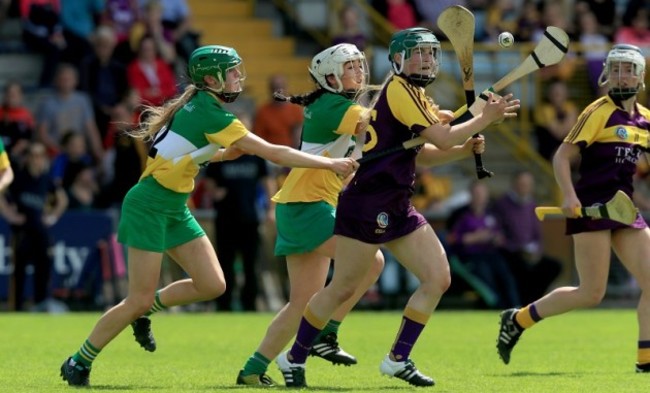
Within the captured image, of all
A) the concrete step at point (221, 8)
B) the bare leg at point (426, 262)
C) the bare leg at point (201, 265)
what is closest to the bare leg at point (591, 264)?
the bare leg at point (426, 262)

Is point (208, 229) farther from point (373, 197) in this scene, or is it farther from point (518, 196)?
point (373, 197)

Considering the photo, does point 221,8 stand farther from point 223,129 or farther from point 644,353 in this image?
point 223,129

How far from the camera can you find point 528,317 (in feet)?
37.4

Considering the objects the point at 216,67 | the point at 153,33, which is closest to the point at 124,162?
the point at 153,33

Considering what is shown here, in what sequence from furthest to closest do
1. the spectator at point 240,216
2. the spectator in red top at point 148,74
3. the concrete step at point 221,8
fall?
1. the concrete step at point 221,8
2. the spectator in red top at point 148,74
3. the spectator at point 240,216

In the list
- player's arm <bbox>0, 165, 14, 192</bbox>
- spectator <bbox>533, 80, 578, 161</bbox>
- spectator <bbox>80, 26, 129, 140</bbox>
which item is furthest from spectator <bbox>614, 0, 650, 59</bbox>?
player's arm <bbox>0, 165, 14, 192</bbox>

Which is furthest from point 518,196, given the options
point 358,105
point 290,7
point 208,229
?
point 358,105

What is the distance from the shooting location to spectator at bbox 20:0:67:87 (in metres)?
20.2

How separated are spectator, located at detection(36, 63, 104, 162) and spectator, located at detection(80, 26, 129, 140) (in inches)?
15.5

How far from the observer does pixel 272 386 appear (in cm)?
964

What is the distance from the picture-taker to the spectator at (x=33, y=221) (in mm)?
18016

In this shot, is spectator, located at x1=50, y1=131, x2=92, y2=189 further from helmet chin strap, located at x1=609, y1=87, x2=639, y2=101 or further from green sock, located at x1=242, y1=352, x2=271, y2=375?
green sock, located at x1=242, y1=352, x2=271, y2=375

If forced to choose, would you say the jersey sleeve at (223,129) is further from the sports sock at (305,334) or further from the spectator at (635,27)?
the spectator at (635,27)

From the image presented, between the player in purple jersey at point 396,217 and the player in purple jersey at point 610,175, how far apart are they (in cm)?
161
